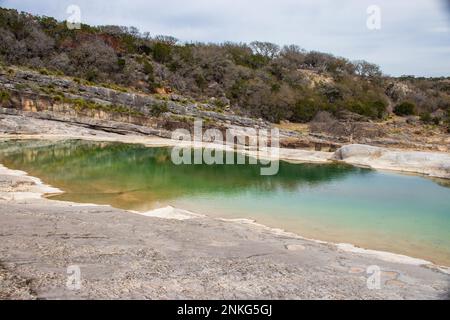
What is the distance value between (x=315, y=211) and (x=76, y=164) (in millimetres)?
14433

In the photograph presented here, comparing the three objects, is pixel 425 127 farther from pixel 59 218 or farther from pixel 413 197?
pixel 59 218

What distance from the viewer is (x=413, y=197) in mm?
20016

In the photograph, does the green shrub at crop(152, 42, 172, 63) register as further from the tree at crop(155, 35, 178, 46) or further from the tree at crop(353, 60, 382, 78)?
the tree at crop(353, 60, 382, 78)

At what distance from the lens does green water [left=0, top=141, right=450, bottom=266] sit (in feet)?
43.9

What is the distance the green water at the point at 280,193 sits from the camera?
13.4m

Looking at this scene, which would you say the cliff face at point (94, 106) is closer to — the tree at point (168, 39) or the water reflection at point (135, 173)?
the water reflection at point (135, 173)

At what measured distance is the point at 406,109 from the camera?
6278 centimetres

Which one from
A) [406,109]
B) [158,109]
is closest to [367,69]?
[406,109]

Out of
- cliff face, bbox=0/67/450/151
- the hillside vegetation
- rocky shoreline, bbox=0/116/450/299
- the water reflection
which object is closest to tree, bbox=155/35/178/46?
the hillside vegetation

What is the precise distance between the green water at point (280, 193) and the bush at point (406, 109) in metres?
37.7

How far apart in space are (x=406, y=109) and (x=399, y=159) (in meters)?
36.3

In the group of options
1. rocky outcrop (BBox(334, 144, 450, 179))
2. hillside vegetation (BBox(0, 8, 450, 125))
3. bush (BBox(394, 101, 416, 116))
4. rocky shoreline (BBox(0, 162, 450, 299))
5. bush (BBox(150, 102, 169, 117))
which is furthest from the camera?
bush (BBox(394, 101, 416, 116))

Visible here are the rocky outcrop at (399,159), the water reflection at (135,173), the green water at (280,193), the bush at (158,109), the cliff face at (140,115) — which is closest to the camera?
the green water at (280,193)

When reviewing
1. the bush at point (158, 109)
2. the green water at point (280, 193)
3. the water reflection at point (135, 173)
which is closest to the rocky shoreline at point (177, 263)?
the green water at point (280, 193)
